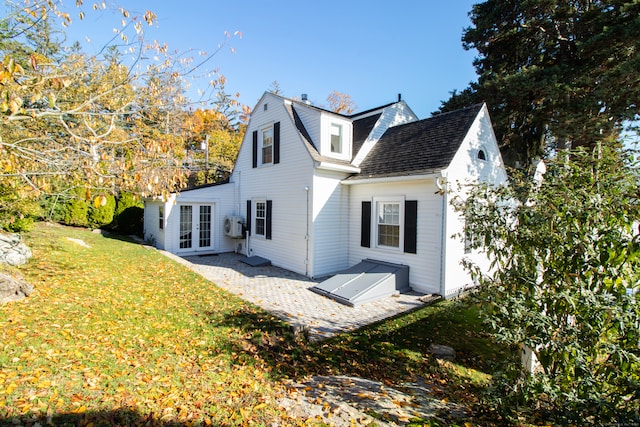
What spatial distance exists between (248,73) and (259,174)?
667 centimetres

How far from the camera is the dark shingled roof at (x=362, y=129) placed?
12.3 meters

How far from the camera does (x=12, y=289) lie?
5.70 metres

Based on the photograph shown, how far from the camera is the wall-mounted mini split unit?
1431cm

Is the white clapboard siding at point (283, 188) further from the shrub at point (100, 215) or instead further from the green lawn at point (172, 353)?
the shrub at point (100, 215)

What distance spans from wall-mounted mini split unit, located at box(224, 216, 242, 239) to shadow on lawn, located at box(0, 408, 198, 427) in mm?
11334

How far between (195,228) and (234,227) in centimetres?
209

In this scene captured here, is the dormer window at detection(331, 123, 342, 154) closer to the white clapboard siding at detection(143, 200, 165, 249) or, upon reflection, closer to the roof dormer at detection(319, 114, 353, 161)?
the roof dormer at detection(319, 114, 353, 161)

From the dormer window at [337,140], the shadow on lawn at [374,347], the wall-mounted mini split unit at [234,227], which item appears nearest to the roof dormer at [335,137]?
the dormer window at [337,140]

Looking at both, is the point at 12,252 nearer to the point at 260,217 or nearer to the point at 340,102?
the point at 260,217

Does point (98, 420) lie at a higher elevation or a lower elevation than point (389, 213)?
lower

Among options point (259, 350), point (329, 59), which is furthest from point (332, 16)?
point (259, 350)

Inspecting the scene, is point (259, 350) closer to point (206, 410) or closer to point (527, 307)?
point (206, 410)

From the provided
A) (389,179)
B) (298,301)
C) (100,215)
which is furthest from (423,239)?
(100,215)

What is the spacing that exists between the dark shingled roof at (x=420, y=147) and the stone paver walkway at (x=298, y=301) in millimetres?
4174
